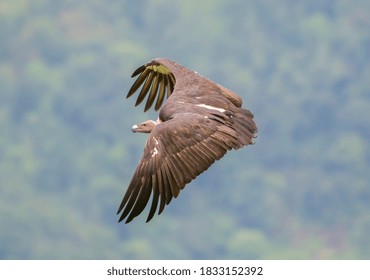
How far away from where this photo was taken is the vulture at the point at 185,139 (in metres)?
19.2

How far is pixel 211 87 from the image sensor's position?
74.7 ft

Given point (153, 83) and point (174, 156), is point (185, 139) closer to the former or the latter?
point (174, 156)

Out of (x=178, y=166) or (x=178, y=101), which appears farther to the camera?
(x=178, y=101)

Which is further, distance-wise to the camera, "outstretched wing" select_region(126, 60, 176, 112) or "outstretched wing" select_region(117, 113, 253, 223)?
"outstretched wing" select_region(126, 60, 176, 112)

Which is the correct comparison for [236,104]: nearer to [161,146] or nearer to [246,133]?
[246,133]

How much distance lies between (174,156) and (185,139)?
0.42m

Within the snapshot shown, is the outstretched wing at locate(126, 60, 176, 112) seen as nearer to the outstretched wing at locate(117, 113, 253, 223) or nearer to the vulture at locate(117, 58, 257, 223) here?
the vulture at locate(117, 58, 257, 223)

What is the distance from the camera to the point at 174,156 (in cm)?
1967

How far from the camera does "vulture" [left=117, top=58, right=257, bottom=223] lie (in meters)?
19.2

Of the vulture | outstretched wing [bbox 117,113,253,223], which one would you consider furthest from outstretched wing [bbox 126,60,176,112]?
outstretched wing [bbox 117,113,253,223]

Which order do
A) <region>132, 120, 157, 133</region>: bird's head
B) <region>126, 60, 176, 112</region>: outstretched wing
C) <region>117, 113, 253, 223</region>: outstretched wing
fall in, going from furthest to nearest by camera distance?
<region>126, 60, 176, 112</region>: outstretched wing → <region>132, 120, 157, 133</region>: bird's head → <region>117, 113, 253, 223</region>: outstretched wing
